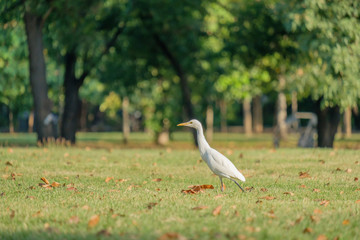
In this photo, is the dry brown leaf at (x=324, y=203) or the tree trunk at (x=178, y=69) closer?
the dry brown leaf at (x=324, y=203)

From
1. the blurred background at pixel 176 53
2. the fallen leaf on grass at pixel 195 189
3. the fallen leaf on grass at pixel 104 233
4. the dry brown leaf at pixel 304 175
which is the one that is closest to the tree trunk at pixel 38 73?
the blurred background at pixel 176 53

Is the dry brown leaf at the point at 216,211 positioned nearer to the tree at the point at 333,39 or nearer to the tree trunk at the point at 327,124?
the tree at the point at 333,39

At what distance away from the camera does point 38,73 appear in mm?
19469

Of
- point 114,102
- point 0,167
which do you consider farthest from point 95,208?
point 114,102

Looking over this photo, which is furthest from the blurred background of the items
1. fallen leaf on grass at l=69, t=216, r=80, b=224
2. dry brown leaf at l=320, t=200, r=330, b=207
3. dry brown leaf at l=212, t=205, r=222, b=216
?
fallen leaf on grass at l=69, t=216, r=80, b=224

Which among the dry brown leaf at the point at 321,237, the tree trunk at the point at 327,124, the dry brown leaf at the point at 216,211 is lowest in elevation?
the dry brown leaf at the point at 321,237

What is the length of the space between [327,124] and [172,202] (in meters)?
16.5

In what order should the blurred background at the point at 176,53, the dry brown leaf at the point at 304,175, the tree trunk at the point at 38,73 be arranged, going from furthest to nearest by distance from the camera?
the tree trunk at the point at 38,73
the blurred background at the point at 176,53
the dry brown leaf at the point at 304,175

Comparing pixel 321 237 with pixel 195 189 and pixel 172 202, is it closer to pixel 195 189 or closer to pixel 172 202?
pixel 172 202

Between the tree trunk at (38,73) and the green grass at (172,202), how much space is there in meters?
6.33

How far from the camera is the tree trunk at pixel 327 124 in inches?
893

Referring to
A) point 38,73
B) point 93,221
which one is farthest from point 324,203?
point 38,73

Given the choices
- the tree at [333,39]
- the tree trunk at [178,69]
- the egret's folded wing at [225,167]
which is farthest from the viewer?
the tree trunk at [178,69]

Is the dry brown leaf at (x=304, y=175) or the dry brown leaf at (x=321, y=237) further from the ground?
the dry brown leaf at (x=304, y=175)
